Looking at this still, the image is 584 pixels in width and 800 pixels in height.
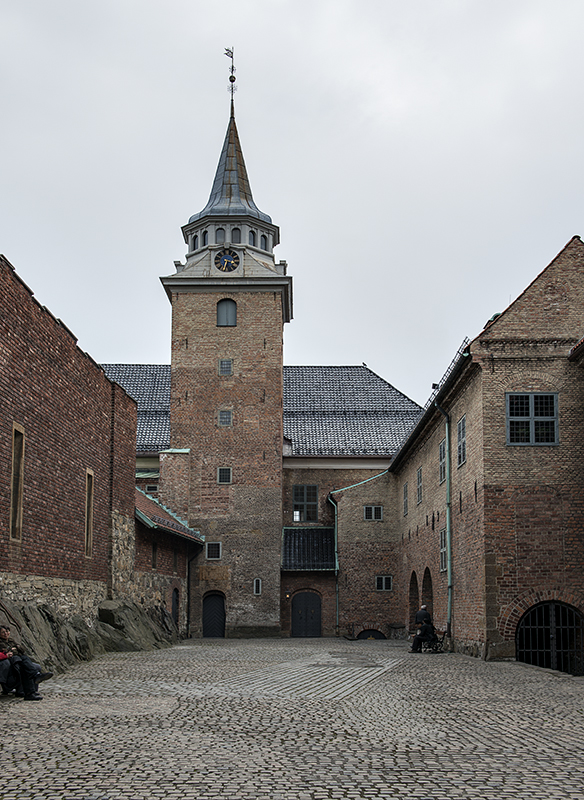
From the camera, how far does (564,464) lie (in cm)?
2016

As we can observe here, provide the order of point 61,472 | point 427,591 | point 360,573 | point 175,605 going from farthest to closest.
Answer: point 360,573 < point 175,605 < point 427,591 < point 61,472

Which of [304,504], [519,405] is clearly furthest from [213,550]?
[519,405]

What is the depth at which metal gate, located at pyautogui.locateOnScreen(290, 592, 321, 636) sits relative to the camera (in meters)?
39.4

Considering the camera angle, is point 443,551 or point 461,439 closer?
point 461,439

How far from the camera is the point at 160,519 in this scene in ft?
106

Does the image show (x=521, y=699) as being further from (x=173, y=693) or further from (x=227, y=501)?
(x=227, y=501)

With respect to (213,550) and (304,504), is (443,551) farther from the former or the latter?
(304,504)

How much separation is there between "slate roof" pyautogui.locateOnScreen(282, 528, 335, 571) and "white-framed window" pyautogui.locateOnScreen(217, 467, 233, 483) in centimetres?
398

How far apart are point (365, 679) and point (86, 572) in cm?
889

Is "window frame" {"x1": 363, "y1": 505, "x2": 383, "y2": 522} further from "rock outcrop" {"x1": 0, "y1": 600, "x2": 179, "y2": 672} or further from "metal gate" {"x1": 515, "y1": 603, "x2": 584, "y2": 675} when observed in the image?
"metal gate" {"x1": 515, "y1": 603, "x2": 584, "y2": 675}

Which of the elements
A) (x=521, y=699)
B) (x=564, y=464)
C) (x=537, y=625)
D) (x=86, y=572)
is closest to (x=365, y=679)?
(x=521, y=699)

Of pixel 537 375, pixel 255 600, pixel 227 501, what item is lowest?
pixel 255 600

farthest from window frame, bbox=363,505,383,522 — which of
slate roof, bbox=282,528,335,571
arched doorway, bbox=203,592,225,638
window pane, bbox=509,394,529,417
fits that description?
window pane, bbox=509,394,529,417

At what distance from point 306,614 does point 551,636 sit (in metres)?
21.0
